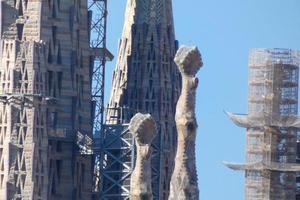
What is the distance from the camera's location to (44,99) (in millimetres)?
185750

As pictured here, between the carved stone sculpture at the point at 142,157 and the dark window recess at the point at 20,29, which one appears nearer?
the carved stone sculpture at the point at 142,157

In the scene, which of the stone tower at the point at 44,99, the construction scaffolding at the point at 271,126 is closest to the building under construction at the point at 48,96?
the stone tower at the point at 44,99

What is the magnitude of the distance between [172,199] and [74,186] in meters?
23.5

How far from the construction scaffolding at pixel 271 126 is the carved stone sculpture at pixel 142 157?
388 cm

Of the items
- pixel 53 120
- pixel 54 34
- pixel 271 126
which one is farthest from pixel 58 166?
pixel 271 126

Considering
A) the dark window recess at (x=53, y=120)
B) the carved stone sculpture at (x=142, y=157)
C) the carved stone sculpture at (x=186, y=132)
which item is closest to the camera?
the carved stone sculpture at (x=186, y=132)

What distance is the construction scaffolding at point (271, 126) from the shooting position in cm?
17275

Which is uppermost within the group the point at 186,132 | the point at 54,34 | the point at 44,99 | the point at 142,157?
the point at 54,34

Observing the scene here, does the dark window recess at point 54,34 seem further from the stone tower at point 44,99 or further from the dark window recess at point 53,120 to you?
the dark window recess at point 53,120

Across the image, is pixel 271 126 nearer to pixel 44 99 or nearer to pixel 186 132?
pixel 186 132

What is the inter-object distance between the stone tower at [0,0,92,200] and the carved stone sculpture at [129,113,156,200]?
960 centimetres

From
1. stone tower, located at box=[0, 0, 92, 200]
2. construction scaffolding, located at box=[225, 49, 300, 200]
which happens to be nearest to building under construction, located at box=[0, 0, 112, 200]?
stone tower, located at box=[0, 0, 92, 200]

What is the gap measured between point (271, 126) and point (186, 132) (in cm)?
469

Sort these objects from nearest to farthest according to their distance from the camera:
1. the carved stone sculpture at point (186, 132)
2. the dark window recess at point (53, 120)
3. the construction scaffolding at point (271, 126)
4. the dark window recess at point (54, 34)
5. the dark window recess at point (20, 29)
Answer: the carved stone sculpture at point (186, 132) → the construction scaffolding at point (271, 126) → the dark window recess at point (53, 120) → the dark window recess at point (20, 29) → the dark window recess at point (54, 34)
